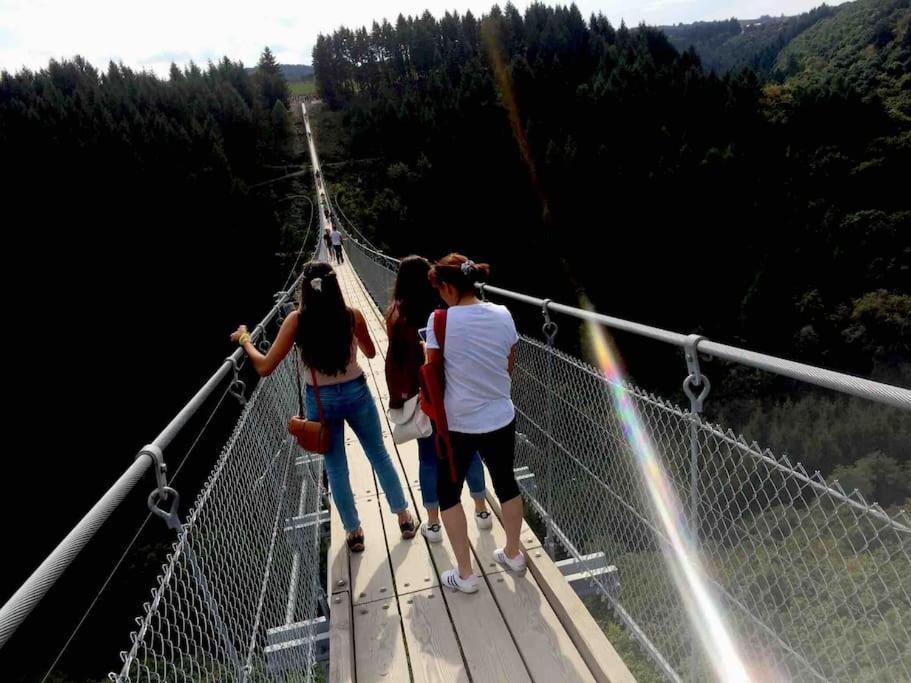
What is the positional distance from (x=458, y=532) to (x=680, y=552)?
2.52 feet

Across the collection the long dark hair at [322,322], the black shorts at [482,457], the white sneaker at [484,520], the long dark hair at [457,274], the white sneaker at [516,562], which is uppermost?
the long dark hair at [457,274]

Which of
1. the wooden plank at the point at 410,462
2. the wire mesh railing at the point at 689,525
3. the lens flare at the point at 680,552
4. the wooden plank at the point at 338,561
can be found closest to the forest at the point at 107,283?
the wooden plank at the point at 410,462

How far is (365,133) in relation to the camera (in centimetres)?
5297

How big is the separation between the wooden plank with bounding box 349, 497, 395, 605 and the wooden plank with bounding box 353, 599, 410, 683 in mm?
56

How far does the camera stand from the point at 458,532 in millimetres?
2230

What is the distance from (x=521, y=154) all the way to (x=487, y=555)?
43089 millimetres

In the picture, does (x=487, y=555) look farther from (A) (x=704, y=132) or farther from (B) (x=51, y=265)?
(A) (x=704, y=132)

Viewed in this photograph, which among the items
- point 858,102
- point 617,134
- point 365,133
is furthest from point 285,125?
point 858,102

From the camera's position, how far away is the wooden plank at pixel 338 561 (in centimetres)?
249

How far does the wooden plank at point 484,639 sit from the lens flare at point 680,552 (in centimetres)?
58

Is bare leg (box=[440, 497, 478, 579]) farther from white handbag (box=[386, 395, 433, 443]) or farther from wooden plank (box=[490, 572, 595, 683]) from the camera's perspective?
white handbag (box=[386, 395, 433, 443])

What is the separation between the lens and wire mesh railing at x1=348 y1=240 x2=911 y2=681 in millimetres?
1320

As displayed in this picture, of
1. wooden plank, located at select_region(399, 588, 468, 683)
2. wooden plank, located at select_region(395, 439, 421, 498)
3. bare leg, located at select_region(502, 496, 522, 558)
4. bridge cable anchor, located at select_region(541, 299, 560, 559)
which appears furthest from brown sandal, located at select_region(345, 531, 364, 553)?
bridge cable anchor, located at select_region(541, 299, 560, 559)

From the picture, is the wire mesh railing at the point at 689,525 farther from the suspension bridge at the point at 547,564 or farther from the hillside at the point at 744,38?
the hillside at the point at 744,38
